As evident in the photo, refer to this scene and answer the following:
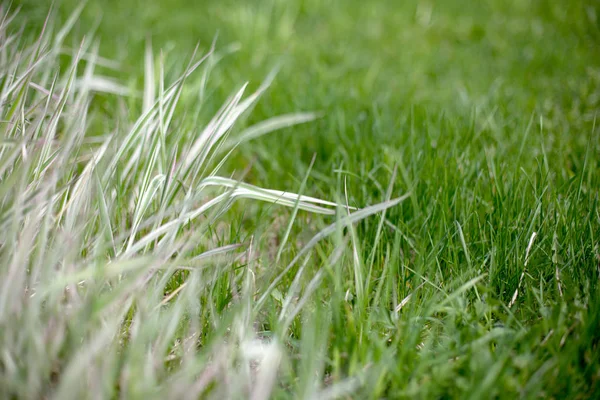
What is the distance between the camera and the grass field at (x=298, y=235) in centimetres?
A: 103

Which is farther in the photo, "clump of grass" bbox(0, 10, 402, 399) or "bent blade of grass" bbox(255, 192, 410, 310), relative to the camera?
"bent blade of grass" bbox(255, 192, 410, 310)

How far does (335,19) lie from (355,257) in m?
2.81

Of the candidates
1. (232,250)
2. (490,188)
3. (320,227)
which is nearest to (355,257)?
(232,250)

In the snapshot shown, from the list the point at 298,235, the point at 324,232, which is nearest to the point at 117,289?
the point at 324,232

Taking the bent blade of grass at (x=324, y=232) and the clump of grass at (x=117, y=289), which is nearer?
the clump of grass at (x=117, y=289)

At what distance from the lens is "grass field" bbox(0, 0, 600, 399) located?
40.6 inches

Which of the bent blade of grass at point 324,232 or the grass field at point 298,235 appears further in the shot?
the bent blade of grass at point 324,232

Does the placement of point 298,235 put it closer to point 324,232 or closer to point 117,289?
point 324,232

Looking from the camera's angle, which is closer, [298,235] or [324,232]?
[324,232]

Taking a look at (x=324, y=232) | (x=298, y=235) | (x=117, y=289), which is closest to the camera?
(x=117, y=289)

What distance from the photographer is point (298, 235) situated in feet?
5.85

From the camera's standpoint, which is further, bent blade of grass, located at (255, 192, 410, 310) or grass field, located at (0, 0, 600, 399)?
bent blade of grass, located at (255, 192, 410, 310)

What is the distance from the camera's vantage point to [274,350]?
97 cm

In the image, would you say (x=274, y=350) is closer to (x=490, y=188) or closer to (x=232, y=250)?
(x=232, y=250)
